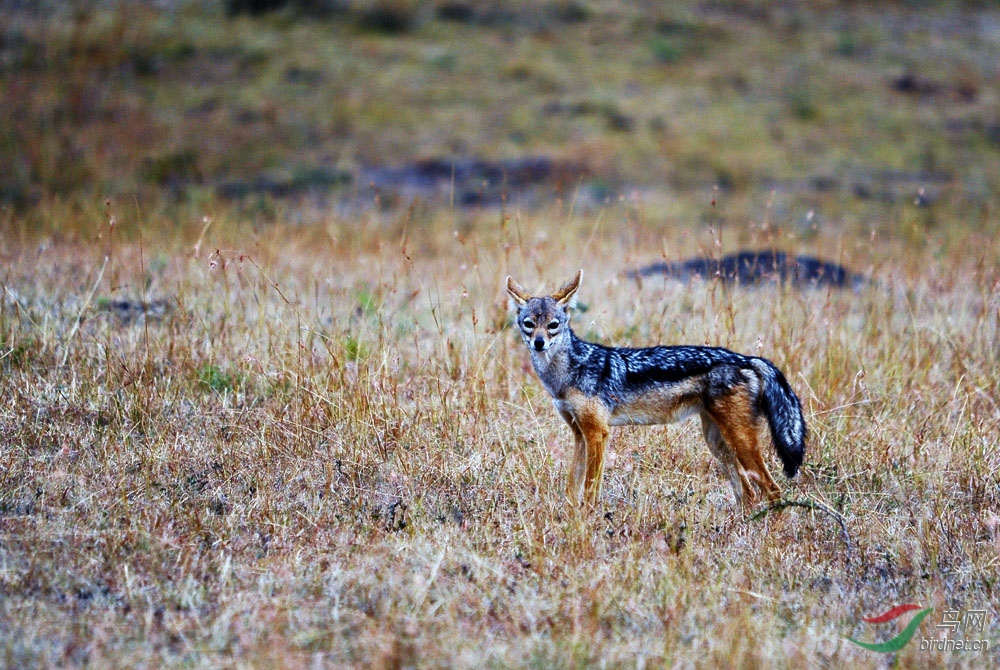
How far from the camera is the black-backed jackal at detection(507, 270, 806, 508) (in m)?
5.51

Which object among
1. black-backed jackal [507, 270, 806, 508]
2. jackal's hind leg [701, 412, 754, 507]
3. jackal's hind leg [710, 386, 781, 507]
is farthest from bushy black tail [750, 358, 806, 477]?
jackal's hind leg [701, 412, 754, 507]

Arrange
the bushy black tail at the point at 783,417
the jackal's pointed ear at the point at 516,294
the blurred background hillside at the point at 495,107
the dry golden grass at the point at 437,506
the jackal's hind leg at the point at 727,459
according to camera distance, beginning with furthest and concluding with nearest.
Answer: the blurred background hillside at the point at 495,107
the jackal's pointed ear at the point at 516,294
the jackal's hind leg at the point at 727,459
the bushy black tail at the point at 783,417
the dry golden grass at the point at 437,506

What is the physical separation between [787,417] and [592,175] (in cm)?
1645

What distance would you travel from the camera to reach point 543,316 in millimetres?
5641

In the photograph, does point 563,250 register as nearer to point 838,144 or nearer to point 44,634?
point 44,634

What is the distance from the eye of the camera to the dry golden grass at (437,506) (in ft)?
13.0

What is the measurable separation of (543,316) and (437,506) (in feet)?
4.41

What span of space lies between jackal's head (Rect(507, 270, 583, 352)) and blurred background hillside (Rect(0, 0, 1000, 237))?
996 cm

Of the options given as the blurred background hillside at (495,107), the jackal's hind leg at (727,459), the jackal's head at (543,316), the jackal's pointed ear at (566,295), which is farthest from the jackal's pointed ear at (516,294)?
the blurred background hillside at (495,107)

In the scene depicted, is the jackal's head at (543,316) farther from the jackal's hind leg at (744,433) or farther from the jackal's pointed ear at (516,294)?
the jackal's hind leg at (744,433)

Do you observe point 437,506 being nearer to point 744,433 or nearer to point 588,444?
point 588,444

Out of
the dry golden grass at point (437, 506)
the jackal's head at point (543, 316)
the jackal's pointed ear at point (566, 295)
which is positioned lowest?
the dry golden grass at point (437, 506)

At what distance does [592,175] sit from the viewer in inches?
841

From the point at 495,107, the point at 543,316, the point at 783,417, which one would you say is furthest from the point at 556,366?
the point at 495,107
